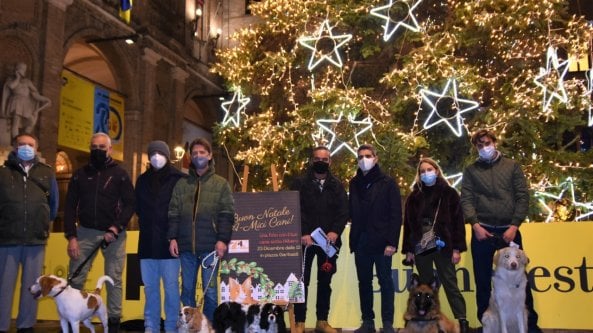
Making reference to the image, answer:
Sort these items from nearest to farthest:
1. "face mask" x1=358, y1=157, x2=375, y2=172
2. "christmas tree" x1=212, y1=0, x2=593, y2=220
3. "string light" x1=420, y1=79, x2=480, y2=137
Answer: "face mask" x1=358, y1=157, x2=375, y2=172
"string light" x1=420, y1=79, x2=480, y2=137
"christmas tree" x1=212, y1=0, x2=593, y2=220

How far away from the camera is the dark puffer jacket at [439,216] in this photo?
5945 mm

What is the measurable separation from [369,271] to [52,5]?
12.6 metres

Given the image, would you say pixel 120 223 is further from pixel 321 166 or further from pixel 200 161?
pixel 321 166

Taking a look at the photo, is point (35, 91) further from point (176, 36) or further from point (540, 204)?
point (540, 204)

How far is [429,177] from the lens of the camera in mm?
6102

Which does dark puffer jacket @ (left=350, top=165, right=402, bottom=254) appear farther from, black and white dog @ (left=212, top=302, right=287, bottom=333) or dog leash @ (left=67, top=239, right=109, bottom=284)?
dog leash @ (left=67, top=239, right=109, bottom=284)

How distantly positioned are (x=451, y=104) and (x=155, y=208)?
23.0ft

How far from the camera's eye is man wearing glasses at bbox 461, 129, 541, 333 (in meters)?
5.87

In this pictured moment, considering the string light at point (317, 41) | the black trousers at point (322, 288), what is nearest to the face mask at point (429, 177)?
the black trousers at point (322, 288)

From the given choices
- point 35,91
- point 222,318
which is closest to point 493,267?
point 222,318

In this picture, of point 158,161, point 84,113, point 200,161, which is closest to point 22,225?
point 158,161

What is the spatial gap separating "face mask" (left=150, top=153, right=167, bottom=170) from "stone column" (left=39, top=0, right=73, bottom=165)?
9.72m

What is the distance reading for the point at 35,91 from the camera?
13.4 m

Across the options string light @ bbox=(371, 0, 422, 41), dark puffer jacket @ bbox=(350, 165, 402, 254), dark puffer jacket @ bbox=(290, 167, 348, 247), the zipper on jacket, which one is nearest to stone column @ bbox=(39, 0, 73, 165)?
string light @ bbox=(371, 0, 422, 41)
